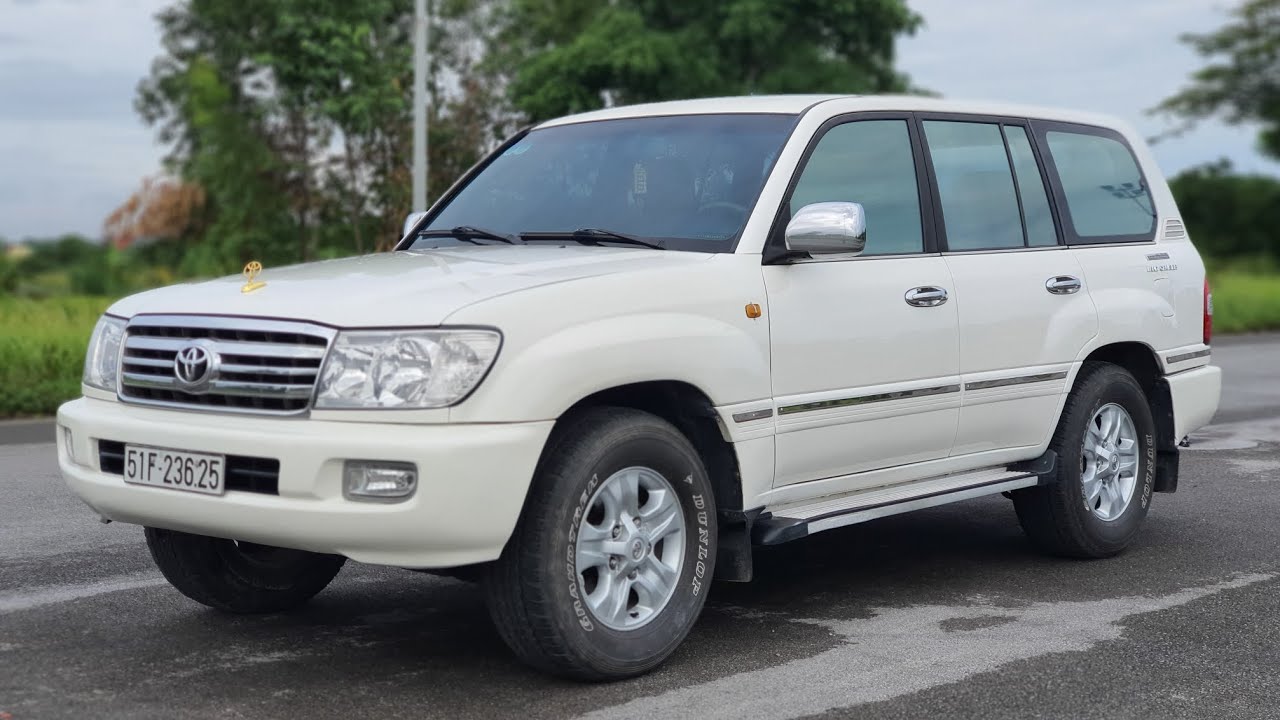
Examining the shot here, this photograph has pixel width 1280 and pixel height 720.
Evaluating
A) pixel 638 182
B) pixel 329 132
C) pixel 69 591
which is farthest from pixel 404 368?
pixel 329 132

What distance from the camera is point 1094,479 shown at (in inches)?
282

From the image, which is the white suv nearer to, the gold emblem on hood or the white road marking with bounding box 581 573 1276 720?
the gold emblem on hood

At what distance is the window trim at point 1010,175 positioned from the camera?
6438 mm

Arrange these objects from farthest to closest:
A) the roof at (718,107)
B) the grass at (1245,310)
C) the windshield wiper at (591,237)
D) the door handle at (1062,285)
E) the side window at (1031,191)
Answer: the grass at (1245,310) < the side window at (1031,191) < the door handle at (1062,285) < the roof at (718,107) < the windshield wiper at (591,237)

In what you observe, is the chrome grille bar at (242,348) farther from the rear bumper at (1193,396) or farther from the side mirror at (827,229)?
the rear bumper at (1193,396)

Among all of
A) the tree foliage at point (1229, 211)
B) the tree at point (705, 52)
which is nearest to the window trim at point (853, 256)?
the tree at point (705, 52)

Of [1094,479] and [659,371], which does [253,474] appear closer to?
[659,371]

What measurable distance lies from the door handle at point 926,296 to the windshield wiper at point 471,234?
57.8 inches

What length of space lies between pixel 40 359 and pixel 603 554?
10.1 m

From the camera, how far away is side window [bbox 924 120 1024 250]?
257 inches

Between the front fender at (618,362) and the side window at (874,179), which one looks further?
the side window at (874,179)

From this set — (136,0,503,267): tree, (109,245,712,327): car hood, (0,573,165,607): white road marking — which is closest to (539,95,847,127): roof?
(109,245,712,327): car hood

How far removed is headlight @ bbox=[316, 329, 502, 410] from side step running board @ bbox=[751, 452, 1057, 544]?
1389 millimetres

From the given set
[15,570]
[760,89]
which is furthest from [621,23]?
[15,570]
